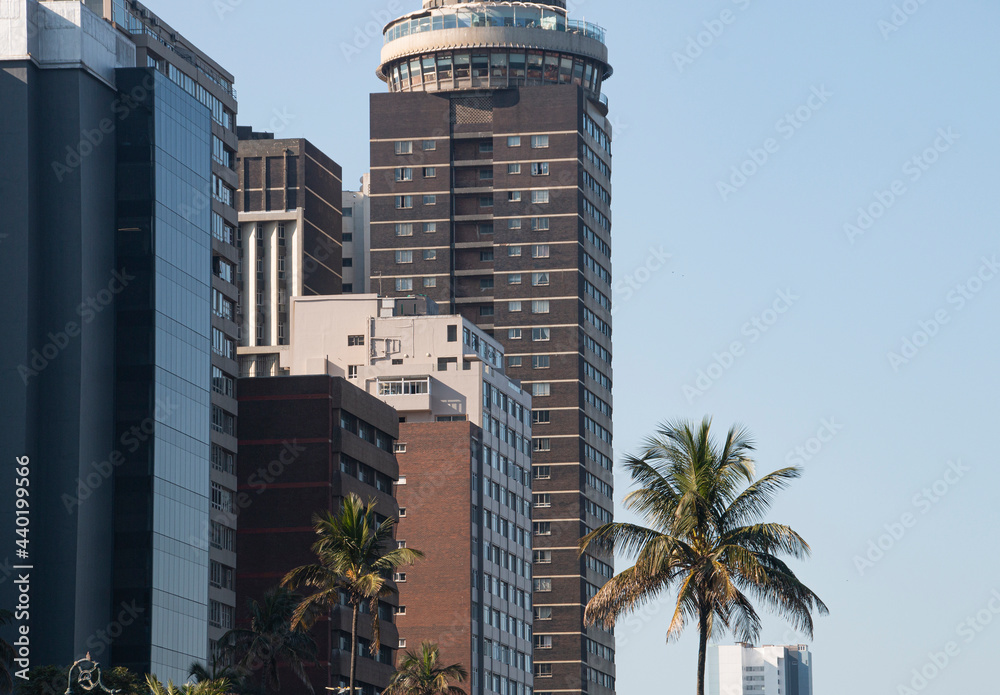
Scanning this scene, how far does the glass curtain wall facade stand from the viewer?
112875mm

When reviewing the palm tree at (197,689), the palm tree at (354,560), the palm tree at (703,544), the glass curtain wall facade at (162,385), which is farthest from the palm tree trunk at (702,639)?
the glass curtain wall facade at (162,385)

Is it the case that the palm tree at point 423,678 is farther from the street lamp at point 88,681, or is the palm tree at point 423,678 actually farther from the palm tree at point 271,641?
the street lamp at point 88,681

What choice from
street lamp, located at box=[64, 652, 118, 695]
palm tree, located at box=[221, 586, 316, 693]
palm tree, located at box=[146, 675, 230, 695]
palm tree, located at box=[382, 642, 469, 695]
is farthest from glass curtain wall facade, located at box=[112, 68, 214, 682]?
palm tree, located at box=[146, 675, 230, 695]

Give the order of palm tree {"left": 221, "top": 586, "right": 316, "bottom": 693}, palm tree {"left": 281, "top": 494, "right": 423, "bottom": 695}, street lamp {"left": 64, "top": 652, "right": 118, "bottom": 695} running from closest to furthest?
palm tree {"left": 281, "top": 494, "right": 423, "bottom": 695} < street lamp {"left": 64, "top": 652, "right": 118, "bottom": 695} < palm tree {"left": 221, "top": 586, "right": 316, "bottom": 693}

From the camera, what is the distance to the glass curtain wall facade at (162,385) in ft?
370

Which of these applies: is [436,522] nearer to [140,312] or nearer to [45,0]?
[140,312]

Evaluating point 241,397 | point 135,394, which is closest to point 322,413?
point 241,397

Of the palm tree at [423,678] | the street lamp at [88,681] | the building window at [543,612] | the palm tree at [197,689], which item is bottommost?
the palm tree at [197,689]

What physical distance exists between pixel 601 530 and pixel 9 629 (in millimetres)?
60134

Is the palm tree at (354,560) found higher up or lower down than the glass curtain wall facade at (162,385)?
lower down

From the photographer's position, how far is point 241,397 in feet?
436

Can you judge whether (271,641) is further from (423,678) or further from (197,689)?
(197,689)

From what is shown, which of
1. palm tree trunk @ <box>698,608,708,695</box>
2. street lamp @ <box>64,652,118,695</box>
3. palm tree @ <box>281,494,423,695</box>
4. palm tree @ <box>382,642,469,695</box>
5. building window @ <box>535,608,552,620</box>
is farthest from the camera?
building window @ <box>535,608,552,620</box>

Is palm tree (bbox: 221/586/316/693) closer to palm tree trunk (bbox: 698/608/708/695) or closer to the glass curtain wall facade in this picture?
the glass curtain wall facade
